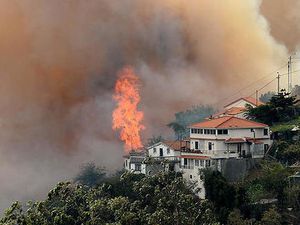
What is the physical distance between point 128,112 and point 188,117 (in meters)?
9.61

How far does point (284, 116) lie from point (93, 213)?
85.4 ft

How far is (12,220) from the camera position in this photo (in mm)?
25453

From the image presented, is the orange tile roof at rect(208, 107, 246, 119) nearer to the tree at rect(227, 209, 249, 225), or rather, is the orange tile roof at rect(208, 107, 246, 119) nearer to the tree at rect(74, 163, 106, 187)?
the tree at rect(74, 163, 106, 187)

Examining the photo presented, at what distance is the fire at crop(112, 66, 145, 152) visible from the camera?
56656mm

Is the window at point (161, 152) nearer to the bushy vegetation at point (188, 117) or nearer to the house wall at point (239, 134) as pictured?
the house wall at point (239, 134)

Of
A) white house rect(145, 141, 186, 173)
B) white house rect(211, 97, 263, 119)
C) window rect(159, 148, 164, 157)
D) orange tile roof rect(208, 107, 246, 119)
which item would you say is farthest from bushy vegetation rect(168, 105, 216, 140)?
window rect(159, 148, 164, 157)

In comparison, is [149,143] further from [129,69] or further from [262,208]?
[262,208]

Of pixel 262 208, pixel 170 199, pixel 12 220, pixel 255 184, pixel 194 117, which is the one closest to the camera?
pixel 12 220

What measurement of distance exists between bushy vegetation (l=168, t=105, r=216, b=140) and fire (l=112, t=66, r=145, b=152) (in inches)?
186

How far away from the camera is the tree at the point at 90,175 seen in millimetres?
53000

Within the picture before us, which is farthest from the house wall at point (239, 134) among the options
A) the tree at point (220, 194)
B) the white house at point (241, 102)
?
the white house at point (241, 102)

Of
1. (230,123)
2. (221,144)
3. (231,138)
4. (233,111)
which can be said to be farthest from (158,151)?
(233,111)

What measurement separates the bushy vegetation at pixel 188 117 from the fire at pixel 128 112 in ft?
15.5

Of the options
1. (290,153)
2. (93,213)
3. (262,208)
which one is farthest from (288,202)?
(93,213)
